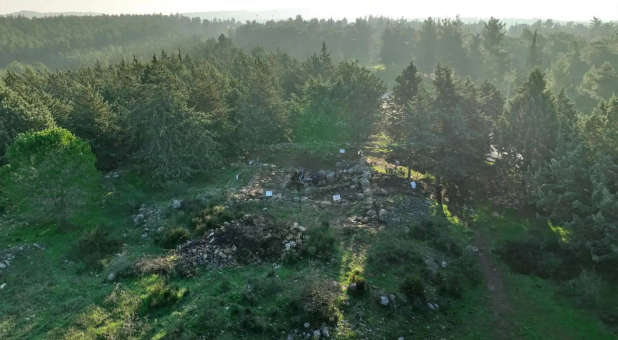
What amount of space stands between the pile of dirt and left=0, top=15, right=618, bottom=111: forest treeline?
177 feet

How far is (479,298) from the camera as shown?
23.8 m

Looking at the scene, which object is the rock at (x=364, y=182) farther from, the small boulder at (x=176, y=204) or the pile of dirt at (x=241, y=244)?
the small boulder at (x=176, y=204)

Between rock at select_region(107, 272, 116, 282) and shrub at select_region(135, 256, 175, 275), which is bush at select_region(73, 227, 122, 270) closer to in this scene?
rock at select_region(107, 272, 116, 282)

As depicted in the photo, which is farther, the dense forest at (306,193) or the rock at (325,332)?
the dense forest at (306,193)

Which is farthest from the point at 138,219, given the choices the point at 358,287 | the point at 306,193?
the point at 358,287

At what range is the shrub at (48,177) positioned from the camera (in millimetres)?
30484

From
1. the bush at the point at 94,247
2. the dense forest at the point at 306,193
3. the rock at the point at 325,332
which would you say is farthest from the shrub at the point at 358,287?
the bush at the point at 94,247

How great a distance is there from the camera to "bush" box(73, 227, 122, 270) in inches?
1050

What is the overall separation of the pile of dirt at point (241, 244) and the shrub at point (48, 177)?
12131mm

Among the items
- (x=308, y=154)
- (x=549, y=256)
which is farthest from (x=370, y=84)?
(x=549, y=256)

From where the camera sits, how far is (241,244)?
2586cm

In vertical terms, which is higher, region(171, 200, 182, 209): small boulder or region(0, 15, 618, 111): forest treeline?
region(0, 15, 618, 111): forest treeline

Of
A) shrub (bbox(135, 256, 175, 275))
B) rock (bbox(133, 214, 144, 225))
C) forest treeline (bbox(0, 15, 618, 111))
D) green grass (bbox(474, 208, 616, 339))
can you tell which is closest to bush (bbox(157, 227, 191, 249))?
shrub (bbox(135, 256, 175, 275))

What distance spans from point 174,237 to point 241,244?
5078mm
